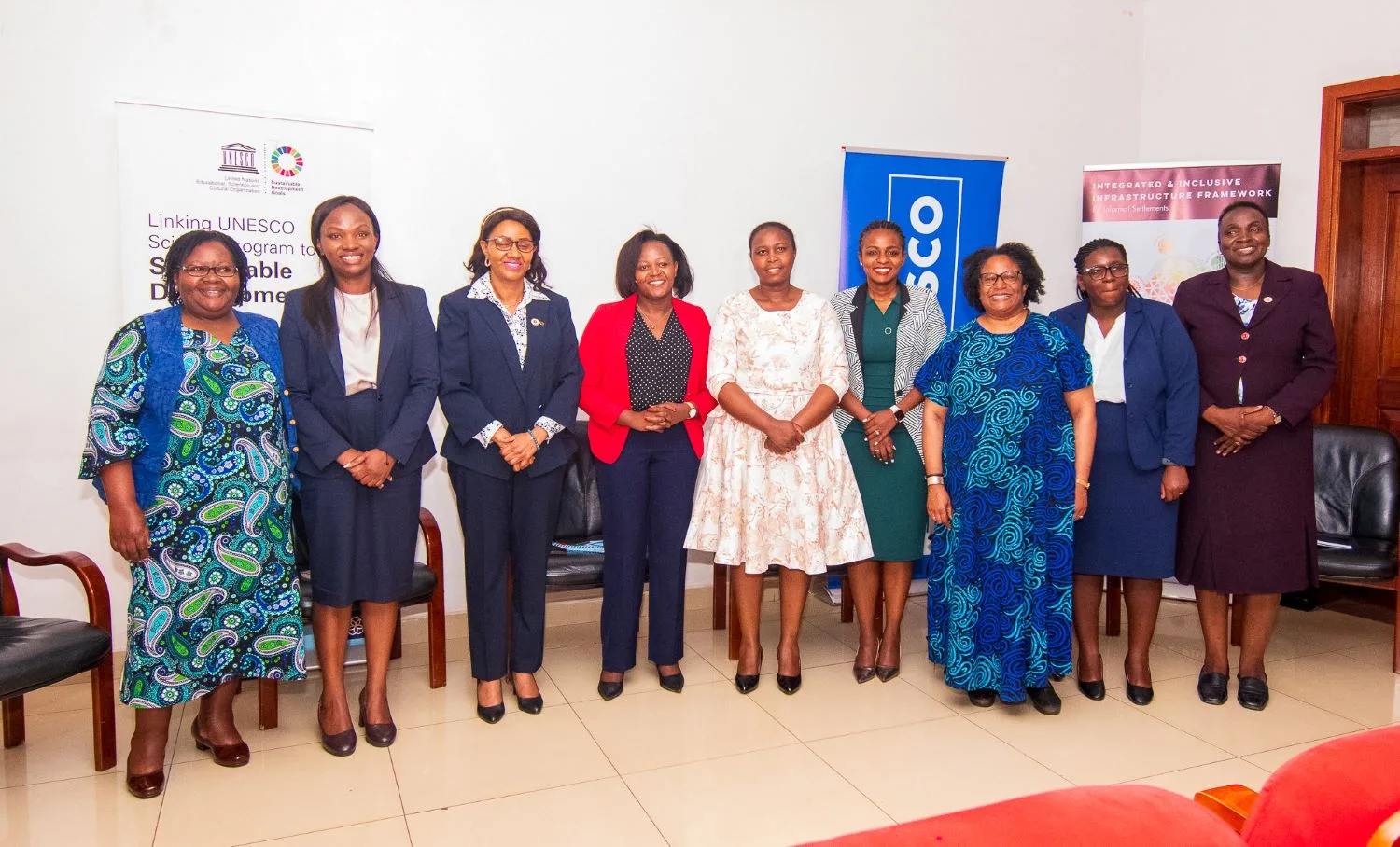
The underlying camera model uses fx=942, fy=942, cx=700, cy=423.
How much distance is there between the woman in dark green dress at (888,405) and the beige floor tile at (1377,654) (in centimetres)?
206

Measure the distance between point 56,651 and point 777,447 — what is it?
2.30 meters

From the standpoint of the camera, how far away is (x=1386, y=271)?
187 inches

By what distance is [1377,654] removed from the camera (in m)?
4.11

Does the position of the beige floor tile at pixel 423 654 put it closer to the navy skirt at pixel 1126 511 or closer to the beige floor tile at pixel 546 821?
the beige floor tile at pixel 546 821

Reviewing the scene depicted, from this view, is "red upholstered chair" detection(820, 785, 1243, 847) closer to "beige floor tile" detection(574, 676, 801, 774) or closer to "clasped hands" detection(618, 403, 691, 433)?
"beige floor tile" detection(574, 676, 801, 774)

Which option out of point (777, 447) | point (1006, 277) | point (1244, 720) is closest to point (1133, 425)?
point (1006, 277)

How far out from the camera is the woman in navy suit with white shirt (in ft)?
11.1

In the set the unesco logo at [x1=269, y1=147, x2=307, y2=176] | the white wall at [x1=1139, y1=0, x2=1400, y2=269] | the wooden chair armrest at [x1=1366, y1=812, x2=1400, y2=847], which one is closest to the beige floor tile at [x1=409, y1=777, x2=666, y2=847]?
the wooden chair armrest at [x1=1366, y1=812, x2=1400, y2=847]

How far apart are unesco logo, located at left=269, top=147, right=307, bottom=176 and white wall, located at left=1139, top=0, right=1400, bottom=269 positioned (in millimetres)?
4670

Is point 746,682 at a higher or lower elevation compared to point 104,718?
lower

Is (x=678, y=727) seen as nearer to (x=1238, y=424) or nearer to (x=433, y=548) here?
(x=433, y=548)

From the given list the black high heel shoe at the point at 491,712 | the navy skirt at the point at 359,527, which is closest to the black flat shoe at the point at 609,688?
the black high heel shoe at the point at 491,712

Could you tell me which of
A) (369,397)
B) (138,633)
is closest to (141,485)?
(138,633)

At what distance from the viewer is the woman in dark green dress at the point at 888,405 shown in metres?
3.62
